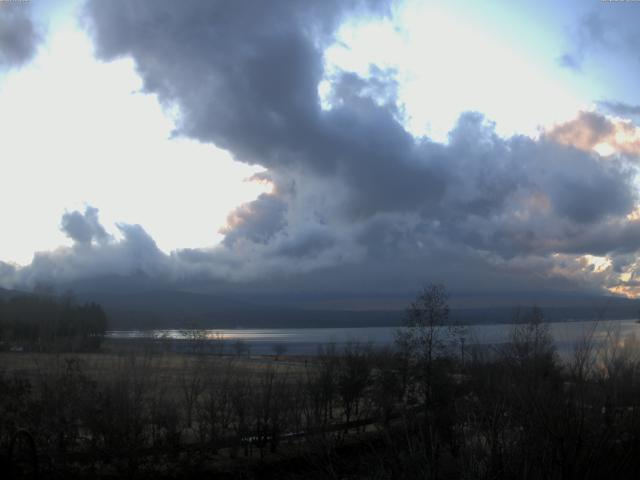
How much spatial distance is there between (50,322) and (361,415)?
38.0 m

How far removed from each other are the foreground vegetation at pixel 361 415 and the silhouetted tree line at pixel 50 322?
426 inches

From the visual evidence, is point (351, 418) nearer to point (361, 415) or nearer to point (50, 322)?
point (361, 415)

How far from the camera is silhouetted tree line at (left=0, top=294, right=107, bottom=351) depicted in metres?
50.2

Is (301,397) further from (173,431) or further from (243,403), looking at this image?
(173,431)

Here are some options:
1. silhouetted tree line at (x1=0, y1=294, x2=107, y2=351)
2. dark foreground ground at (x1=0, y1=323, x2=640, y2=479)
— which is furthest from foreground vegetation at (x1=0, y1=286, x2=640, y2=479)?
silhouetted tree line at (x1=0, y1=294, x2=107, y2=351)

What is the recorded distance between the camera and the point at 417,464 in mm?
10336

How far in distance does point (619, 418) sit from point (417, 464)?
220 inches

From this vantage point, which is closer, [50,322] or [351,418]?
[351,418]

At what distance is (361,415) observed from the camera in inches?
1660

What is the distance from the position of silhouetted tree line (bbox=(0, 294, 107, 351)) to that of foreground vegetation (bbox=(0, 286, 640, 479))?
1081 cm

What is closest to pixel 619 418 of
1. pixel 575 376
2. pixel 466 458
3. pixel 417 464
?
pixel 575 376

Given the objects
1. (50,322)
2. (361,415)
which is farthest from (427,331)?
(50,322)

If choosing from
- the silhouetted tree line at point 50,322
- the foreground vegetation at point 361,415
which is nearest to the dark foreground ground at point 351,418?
the foreground vegetation at point 361,415

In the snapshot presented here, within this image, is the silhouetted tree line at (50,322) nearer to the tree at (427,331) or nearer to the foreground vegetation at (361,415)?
the foreground vegetation at (361,415)
